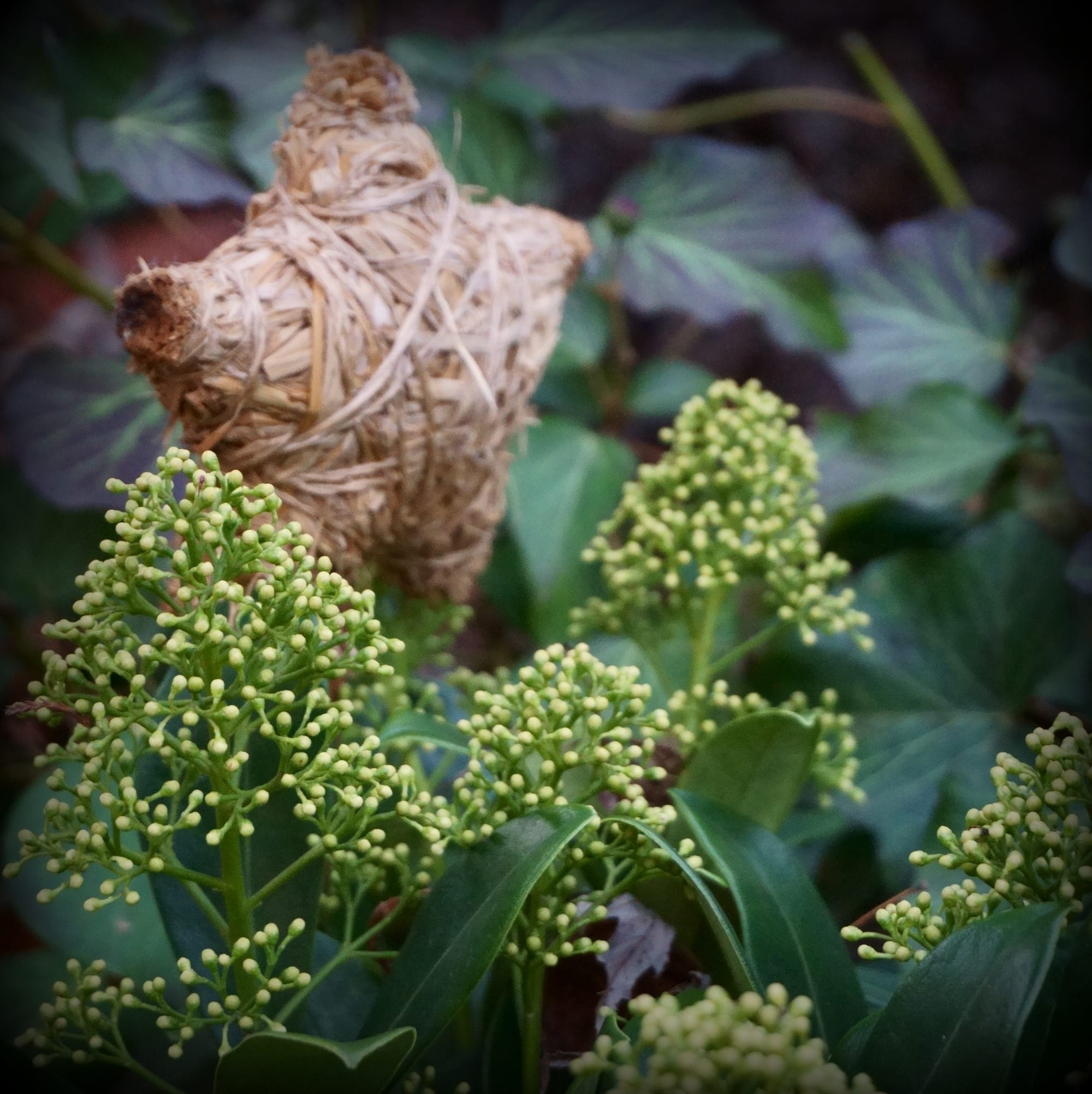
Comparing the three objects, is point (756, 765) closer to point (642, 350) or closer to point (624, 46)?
point (624, 46)

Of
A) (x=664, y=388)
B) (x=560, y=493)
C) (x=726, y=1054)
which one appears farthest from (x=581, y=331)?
(x=726, y=1054)

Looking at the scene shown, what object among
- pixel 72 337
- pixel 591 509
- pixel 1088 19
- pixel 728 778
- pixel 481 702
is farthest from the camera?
pixel 1088 19

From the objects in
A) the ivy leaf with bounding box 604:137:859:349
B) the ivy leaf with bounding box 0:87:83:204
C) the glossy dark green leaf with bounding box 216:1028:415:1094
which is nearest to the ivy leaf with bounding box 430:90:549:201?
the ivy leaf with bounding box 604:137:859:349

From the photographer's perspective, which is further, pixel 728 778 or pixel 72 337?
pixel 72 337

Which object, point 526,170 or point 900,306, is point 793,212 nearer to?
point 900,306

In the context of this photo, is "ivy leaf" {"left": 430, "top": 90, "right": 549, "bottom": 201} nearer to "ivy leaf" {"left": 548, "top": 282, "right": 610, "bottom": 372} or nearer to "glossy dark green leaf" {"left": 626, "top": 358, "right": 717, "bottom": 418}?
"ivy leaf" {"left": 548, "top": 282, "right": 610, "bottom": 372}

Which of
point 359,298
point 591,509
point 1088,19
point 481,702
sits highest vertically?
point 1088,19

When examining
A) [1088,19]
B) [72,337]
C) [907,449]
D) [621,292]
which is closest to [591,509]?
[621,292]

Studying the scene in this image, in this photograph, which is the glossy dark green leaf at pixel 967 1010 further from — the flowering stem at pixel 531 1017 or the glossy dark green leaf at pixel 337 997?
the glossy dark green leaf at pixel 337 997
